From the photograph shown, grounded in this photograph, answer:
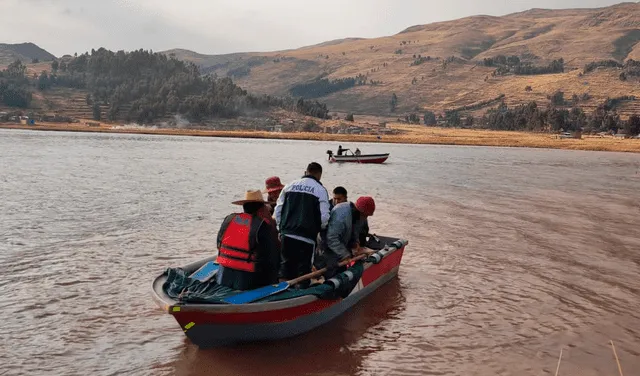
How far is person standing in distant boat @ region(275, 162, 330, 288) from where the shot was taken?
917cm

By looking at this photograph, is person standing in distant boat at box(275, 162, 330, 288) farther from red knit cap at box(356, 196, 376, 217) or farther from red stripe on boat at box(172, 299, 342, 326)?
red knit cap at box(356, 196, 376, 217)

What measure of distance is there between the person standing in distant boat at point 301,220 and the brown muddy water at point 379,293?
1.27 meters

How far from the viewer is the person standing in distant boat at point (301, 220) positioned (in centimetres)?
917

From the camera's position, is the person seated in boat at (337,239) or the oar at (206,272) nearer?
the oar at (206,272)

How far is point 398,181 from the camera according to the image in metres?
38.1

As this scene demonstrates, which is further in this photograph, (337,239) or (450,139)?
(450,139)

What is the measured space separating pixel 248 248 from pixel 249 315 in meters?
1.03

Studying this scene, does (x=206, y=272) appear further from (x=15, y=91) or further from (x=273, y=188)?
(x=15, y=91)

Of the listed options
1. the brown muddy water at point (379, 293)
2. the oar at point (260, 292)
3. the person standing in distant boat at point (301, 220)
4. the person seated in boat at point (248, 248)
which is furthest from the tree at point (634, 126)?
the person seated in boat at point (248, 248)

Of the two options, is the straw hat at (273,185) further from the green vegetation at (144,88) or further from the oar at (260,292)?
the green vegetation at (144,88)

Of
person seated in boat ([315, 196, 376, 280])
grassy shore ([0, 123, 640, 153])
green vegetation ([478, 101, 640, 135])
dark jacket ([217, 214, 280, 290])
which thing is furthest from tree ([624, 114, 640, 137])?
dark jacket ([217, 214, 280, 290])

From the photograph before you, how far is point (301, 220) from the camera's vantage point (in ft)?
30.0

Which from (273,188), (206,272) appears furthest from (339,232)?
(206,272)

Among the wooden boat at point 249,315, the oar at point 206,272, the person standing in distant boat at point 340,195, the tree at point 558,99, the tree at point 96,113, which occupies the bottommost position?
the wooden boat at point 249,315
